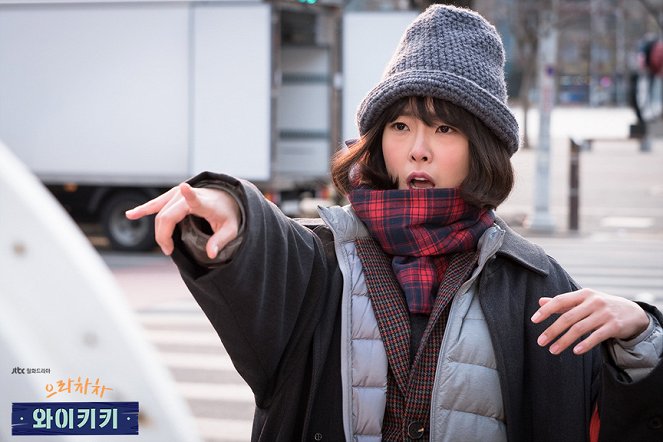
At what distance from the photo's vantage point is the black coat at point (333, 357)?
2039 millimetres

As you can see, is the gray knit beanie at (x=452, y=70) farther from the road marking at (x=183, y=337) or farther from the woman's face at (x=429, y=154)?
the road marking at (x=183, y=337)

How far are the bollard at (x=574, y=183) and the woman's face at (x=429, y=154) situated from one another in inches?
530

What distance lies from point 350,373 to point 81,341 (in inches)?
31.3

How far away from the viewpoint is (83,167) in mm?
13227

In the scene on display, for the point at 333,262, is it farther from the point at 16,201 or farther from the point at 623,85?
the point at 623,85

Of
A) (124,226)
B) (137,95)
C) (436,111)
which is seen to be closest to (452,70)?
(436,111)

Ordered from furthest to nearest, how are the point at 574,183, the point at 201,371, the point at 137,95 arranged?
the point at 574,183 → the point at 137,95 → the point at 201,371

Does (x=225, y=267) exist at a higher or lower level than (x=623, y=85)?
lower

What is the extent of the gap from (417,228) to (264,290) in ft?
1.30

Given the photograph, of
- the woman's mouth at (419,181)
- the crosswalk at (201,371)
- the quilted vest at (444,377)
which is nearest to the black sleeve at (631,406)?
the quilted vest at (444,377)

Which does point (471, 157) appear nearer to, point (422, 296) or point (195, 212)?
point (422, 296)

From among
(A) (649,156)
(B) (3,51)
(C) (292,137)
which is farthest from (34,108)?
(A) (649,156)

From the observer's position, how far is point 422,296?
2.19m

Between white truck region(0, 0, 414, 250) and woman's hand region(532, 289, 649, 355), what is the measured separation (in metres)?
11.0
